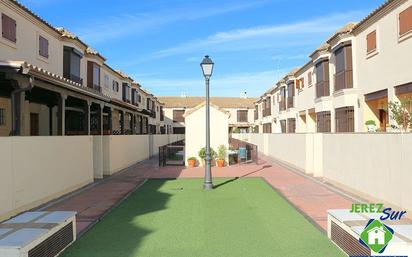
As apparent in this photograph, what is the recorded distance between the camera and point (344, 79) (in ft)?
69.7

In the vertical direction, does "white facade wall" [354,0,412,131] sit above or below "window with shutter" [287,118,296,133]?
above

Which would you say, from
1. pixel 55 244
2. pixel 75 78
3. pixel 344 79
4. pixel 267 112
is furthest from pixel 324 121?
pixel 267 112

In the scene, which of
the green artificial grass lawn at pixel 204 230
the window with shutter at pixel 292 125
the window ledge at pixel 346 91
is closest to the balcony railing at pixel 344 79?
the window ledge at pixel 346 91

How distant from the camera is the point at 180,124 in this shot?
6844cm

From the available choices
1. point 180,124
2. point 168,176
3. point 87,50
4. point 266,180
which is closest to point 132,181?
point 168,176

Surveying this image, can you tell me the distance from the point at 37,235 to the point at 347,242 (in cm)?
468

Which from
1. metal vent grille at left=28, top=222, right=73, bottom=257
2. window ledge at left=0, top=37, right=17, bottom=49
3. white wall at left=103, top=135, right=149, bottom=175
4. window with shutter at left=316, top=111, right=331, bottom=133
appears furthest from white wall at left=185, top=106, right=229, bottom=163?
metal vent grille at left=28, top=222, right=73, bottom=257

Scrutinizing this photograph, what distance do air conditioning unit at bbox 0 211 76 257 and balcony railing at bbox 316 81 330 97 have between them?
20160 mm

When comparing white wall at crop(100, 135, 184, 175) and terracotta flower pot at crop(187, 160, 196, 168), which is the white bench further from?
terracotta flower pot at crop(187, 160, 196, 168)

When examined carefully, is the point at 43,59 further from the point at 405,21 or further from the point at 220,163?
the point at 405,21

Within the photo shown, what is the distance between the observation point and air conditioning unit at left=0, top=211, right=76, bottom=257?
5.14m

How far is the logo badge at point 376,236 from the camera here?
5293 mm

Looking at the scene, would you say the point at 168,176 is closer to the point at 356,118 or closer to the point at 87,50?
the point at 356,118

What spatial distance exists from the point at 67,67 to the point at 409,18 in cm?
1742
